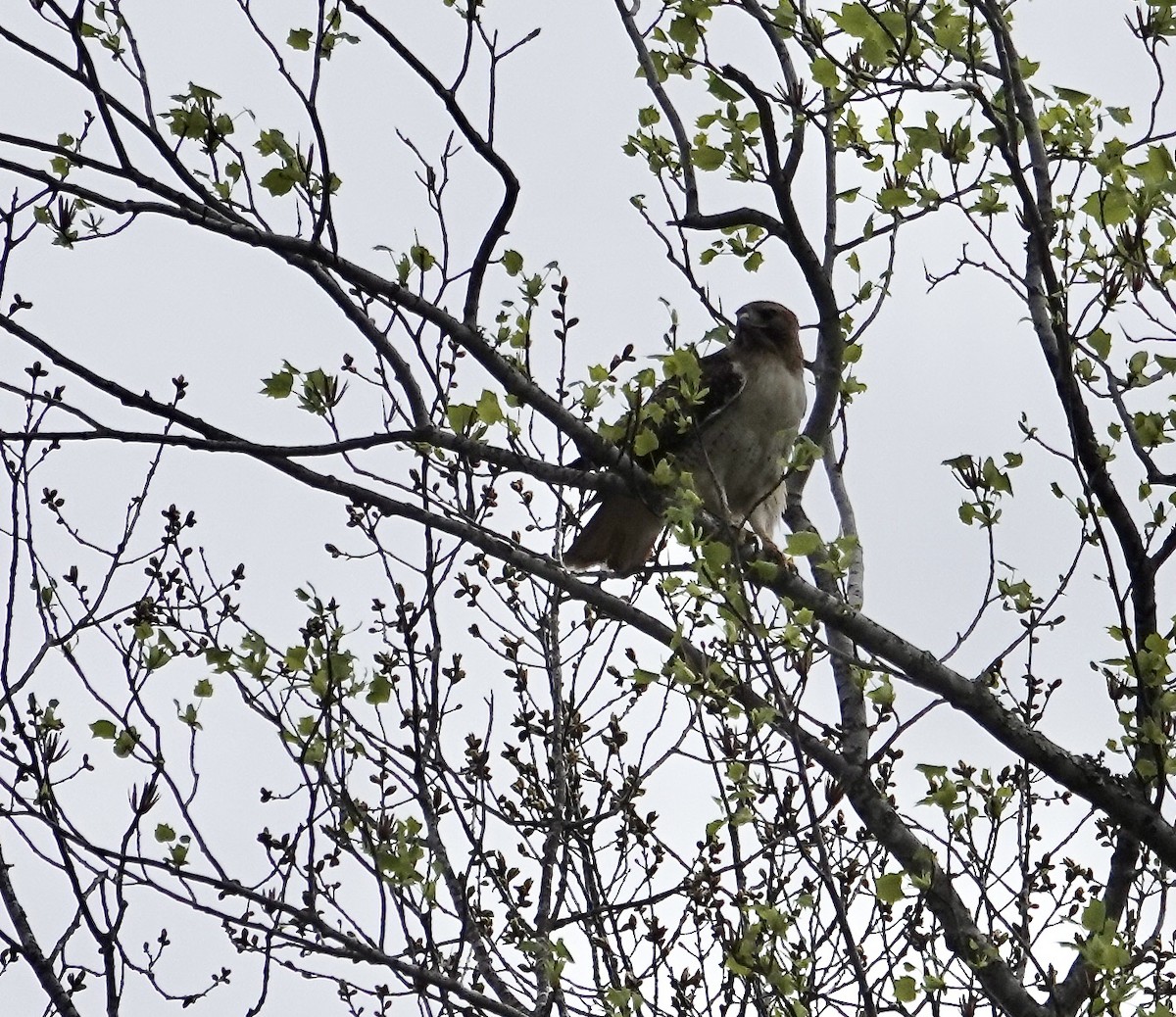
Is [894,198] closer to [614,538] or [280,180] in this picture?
[280,180]

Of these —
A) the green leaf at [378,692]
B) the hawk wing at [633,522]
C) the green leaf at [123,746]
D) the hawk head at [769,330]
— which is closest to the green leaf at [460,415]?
the green leaf at [378,692]

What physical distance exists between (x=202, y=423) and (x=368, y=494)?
1.58 ft

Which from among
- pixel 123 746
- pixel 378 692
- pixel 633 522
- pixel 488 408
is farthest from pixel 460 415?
pixel 633 522

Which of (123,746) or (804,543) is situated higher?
(123,746)

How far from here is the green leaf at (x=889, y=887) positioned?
3.64 meters

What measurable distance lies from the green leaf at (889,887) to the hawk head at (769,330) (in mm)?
3840

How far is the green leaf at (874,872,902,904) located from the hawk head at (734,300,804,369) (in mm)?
3840

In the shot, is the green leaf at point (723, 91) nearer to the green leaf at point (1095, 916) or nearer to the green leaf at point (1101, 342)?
the green leaf at point (1101, 342)

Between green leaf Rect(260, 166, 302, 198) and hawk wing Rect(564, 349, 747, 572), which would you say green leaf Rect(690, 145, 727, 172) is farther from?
hawk wing Rect(564, 349, 747, 572)

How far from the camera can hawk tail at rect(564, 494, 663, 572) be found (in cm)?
671

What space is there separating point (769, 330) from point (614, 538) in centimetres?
138

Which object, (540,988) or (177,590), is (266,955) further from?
(177,590)

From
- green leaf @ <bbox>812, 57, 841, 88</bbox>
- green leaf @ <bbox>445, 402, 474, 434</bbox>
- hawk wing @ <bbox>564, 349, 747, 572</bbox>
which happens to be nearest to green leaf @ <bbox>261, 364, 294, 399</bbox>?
green leaf @ <bbox>445, 402, 474, 434</bbox>

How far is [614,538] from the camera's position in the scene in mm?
6758
